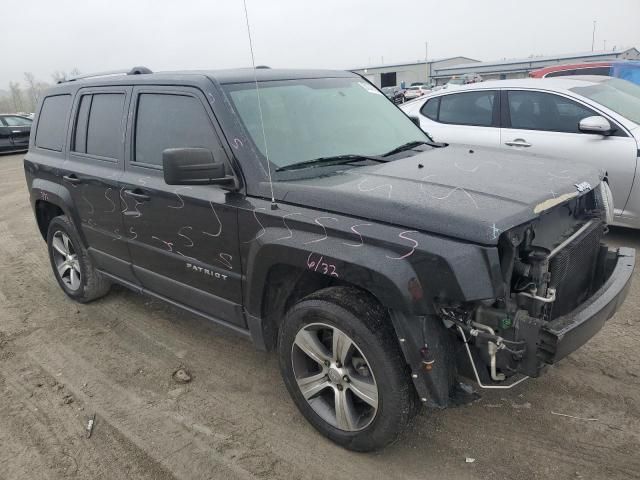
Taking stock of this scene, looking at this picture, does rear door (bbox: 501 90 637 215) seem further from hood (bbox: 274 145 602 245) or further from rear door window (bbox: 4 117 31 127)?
rear door window (bbox: 4 117 31 127)

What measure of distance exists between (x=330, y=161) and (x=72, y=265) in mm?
3007

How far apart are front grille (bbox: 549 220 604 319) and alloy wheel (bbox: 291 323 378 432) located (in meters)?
0.98

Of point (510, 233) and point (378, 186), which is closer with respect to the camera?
point (510, 233)

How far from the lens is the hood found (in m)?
2.22

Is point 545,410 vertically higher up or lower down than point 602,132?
lower down

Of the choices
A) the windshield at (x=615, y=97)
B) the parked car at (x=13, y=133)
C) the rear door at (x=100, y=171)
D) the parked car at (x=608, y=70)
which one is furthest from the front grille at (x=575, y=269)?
the parked car at (x=13, y=133)

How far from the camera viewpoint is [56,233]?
15.9 feet

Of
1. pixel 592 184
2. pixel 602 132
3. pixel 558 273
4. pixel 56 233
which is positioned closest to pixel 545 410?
pixel 558 273

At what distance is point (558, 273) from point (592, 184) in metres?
0.68

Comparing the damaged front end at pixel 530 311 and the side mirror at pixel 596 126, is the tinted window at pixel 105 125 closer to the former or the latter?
the damaged front end at pixel 530 311

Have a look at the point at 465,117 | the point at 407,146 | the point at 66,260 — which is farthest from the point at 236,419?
the point at 465,117

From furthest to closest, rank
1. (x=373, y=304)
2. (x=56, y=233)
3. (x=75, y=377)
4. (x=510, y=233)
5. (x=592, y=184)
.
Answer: (x=56, y=233), (x=75, y=377), (x=592, y=184), (x=373, y=304), (x=510, y=233)

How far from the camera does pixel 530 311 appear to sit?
2.29m

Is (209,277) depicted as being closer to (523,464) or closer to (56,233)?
(523,464)
